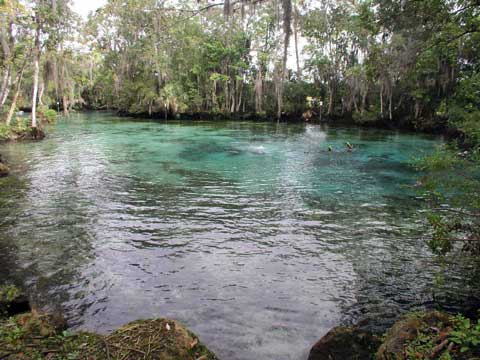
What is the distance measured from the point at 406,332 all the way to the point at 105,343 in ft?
10.4

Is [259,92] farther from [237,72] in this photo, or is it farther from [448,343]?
[448,343]

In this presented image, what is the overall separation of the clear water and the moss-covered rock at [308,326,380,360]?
0.68 metres

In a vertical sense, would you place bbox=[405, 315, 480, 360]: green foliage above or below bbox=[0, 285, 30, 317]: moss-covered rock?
above

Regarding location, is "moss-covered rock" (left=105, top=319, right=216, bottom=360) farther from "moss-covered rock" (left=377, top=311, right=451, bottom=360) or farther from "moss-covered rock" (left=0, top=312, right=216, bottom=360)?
"moss-covered rock" (left=377, top=311, right=451, bottom=360)

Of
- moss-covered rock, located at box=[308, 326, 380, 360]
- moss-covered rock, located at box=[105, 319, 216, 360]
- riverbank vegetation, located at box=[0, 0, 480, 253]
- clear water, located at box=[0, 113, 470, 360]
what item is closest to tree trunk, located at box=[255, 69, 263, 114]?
riverbank vegetation, located at box=[0, 0, 480, 253]

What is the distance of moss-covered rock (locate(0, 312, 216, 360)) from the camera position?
11.8ft

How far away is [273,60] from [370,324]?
4066 cm

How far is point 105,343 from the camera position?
3.82 metres

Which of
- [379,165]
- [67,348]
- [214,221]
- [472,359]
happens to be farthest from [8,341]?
[379,165]

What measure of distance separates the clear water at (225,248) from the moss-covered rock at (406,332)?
1.47m

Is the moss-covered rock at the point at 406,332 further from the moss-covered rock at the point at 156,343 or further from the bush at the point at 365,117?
the bush at the point at 365,117

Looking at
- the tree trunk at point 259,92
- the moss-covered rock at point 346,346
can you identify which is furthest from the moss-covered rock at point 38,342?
the tree trunk at point 259,92

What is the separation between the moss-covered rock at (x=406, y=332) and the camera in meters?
3.96

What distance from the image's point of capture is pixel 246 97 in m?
47.8
